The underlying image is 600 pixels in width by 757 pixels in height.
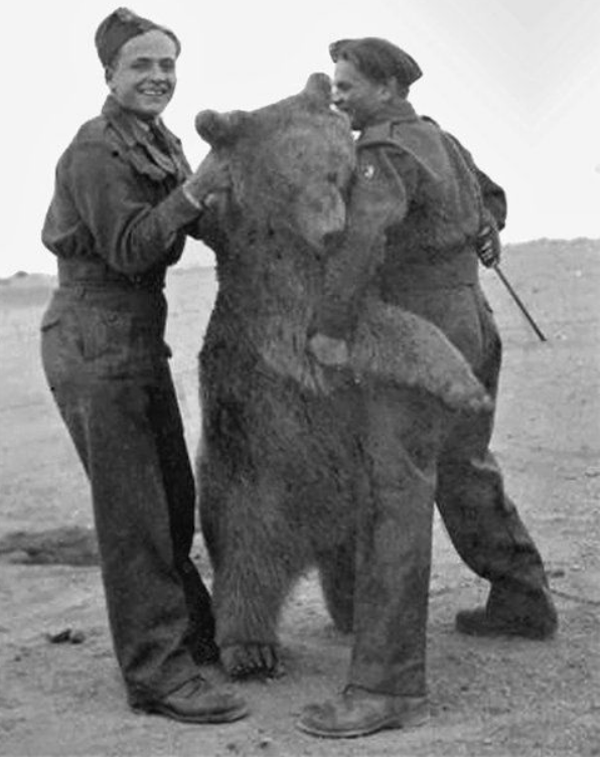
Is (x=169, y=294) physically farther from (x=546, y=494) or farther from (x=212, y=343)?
(x=212, y=343)

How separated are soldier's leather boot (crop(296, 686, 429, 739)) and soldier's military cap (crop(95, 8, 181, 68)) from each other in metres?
1.89

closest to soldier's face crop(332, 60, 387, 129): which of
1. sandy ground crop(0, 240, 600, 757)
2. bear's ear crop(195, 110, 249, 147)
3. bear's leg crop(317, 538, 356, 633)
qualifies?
bear's ear crop(195, 110, 249, 147)

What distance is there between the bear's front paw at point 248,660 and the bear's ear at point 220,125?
150 centimetres

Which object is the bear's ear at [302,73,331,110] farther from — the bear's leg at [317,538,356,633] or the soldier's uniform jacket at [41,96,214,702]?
the bear's leg at [317,538,356,633]

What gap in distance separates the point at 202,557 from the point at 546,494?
168 cm

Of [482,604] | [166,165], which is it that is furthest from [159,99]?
[482,604]

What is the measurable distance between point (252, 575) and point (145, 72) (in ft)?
4.84

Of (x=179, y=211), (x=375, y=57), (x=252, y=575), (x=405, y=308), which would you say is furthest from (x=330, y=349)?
(x=375, y=57)

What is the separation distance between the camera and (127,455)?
4.99 meters

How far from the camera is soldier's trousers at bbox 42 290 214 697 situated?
4949mm

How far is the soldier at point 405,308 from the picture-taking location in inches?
187

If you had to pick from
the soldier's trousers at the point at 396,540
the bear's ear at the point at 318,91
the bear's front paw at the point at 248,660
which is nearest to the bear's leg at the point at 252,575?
the bear's front paw at the point at 248,660

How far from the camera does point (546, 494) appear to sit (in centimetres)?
786

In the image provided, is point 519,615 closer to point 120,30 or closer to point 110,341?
point 110,341
